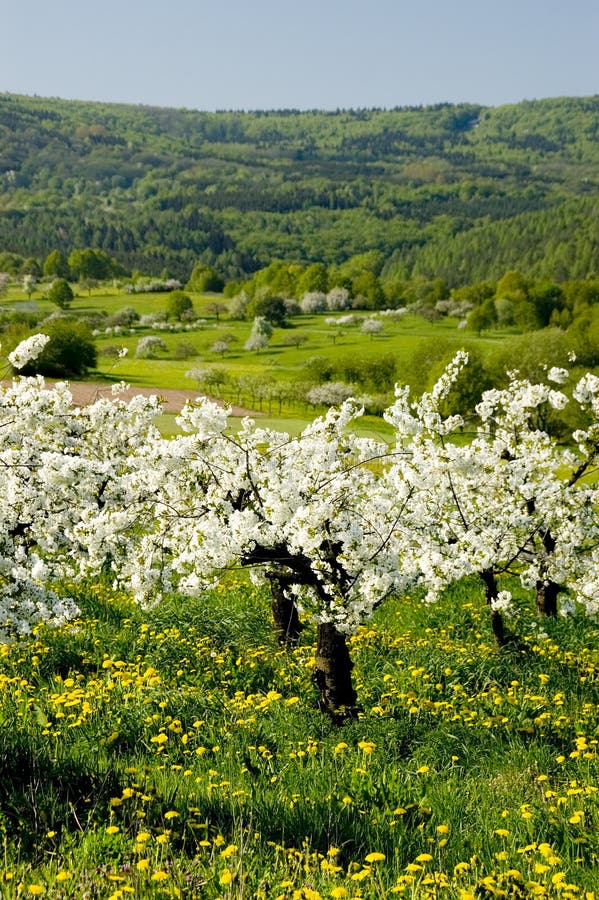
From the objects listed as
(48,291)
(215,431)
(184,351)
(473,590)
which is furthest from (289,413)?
(48,291)

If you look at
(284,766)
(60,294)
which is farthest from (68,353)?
(60,294)

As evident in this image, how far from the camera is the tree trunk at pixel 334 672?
10078 millimetres

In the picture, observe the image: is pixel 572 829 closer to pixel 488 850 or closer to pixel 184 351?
pixel 488 850

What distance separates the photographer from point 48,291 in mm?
182000

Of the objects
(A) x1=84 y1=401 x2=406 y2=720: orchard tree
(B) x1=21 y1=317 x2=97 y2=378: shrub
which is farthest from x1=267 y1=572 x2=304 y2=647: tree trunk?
(B) x1=21 y1=317 x2=97 y2=378: shrub

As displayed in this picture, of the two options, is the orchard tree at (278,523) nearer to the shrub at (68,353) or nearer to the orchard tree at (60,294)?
the shrub at (68,353)

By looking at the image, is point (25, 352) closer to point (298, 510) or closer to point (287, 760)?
point (298, 510)

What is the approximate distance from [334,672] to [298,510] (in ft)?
8.95

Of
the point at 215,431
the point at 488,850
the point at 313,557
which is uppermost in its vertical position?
the point at 215,431

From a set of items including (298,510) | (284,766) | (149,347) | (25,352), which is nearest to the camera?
(284,766)

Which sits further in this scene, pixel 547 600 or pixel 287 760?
pixel 547 600

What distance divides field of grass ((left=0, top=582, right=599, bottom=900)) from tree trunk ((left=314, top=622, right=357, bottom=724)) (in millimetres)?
296

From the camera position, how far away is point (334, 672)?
33.2 ft

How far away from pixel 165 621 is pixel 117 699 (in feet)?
12.3
